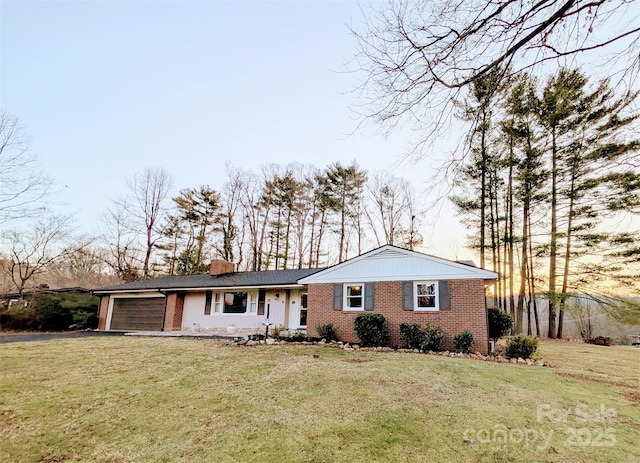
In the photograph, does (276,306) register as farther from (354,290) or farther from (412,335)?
(412,335)

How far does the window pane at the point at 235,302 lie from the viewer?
54.0ft

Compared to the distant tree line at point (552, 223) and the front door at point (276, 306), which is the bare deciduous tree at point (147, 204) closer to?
the front door at point (276, 306)

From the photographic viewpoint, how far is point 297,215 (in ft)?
86.9

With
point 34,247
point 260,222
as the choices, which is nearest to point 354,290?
point 260,222

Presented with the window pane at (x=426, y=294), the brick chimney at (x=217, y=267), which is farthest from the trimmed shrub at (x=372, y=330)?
the brick chimney at (x=217, y=267)

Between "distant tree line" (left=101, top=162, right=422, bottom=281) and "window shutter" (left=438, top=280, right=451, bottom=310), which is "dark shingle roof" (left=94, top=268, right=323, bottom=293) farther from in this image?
"distant tree line" (left=101, top=162, right=422, bottom=281)

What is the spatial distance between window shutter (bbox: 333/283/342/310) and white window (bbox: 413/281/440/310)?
295 cm

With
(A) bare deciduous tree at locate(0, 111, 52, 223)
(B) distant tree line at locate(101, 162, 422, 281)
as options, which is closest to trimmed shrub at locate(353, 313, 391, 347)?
(A) bare deciduous tree at locate(0, 111, 52, 223)

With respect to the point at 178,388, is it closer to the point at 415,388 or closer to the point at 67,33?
the point at 415,388

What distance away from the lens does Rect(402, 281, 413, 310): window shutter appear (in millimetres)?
11680

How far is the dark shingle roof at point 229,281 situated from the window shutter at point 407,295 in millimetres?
4566

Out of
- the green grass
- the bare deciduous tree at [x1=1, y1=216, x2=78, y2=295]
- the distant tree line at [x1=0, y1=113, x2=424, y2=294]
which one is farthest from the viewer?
the distant tree line at [x1=0, y1=113, x2=424, y2=294]

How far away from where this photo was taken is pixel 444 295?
11.2 m

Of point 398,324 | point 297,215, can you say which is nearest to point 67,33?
point 398,324
